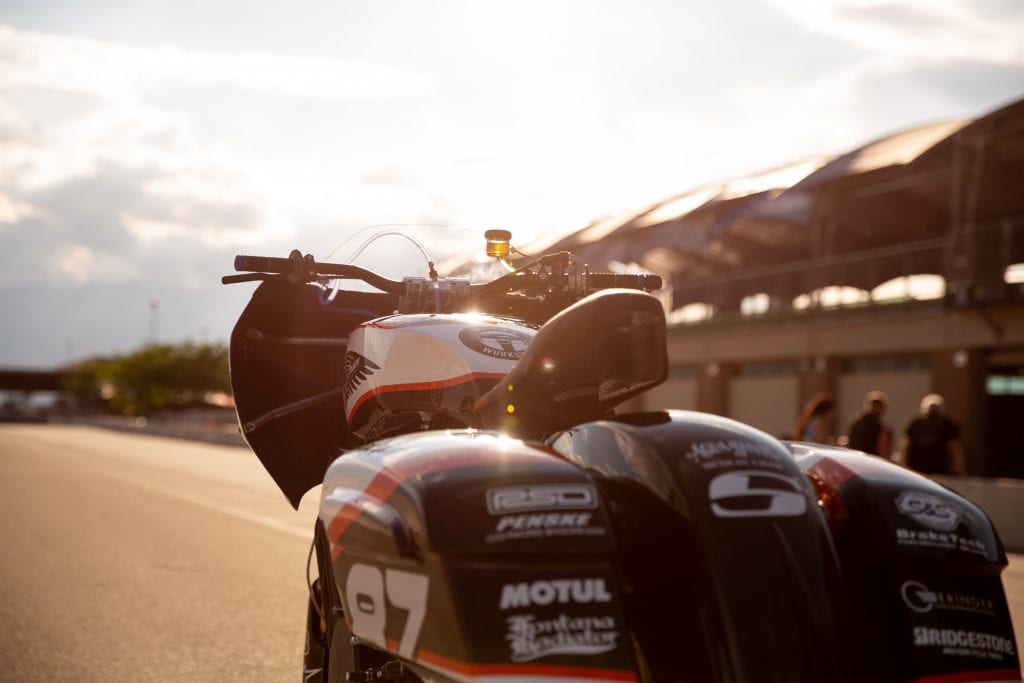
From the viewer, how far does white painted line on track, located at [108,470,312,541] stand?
1258cm

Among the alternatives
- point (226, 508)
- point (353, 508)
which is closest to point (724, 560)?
point (353, 508)

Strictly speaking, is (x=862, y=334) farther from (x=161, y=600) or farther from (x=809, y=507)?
(x=809, y=507)

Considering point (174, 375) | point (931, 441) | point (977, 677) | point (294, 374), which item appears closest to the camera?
point (977, 677)

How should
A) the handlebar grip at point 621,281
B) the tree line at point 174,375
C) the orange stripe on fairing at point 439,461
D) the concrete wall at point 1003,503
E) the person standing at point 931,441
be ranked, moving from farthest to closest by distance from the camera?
1. the tree line at point 174,375
2. the person standing at point 931,441
3. the concrete wall at point 1003,503
4. the handlebar grip at point 621,281
5. the orange stripe on fairing at point 439,461

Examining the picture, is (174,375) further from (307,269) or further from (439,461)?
(439,461)

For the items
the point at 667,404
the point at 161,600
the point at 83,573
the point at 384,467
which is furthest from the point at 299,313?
the point at 667,404

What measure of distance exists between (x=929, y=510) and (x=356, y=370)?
1.90 m

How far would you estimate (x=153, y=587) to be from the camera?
326 inches

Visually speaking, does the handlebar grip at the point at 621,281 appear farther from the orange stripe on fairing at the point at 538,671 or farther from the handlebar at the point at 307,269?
the orange stripe on fairing at the point at 538,671

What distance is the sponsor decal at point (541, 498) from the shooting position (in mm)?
2061

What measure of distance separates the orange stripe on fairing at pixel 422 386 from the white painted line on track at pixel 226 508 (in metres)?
8.22

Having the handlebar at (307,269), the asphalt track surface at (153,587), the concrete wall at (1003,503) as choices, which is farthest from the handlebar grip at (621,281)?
the concrete wall at (1003,503)

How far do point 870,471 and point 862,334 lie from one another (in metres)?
25.9

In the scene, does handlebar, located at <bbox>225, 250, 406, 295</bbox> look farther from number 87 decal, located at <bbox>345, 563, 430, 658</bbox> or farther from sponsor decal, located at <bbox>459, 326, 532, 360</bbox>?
number 87 decal, located at <bbox>345, 563, 430, 658</bbox>
